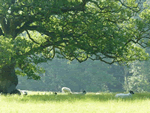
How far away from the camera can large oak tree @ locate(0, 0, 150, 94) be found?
63.3 feet

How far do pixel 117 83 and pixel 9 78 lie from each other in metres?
51.3

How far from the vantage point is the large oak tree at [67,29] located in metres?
19.3

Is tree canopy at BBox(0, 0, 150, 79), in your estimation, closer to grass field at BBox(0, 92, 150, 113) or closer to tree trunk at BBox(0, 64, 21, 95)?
tree trunk at BBox(0, 64, 21, 95)

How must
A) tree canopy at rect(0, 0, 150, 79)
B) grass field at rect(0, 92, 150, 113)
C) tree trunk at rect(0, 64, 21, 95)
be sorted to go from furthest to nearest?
1. tree trunk at rect(0, 64, 21, 95)
2. tree canopy at rect(0, 0, 150, 79)
3. grass field at rect(0, 92, 150, 113)

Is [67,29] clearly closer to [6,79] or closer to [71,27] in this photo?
[71,27]

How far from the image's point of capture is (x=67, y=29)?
22.2 meters

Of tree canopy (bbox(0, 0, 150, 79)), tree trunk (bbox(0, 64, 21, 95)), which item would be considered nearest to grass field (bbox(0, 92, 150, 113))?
tree canopy (bbox(0, 0, 150, 79))
